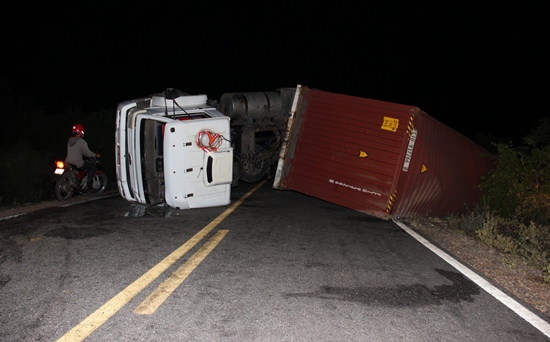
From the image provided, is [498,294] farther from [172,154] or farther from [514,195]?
[514,195]

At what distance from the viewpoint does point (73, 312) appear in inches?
154

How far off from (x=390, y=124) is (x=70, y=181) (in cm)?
653

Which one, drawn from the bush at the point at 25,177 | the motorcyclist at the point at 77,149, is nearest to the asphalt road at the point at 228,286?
the motorcyclist at the point at 77,149

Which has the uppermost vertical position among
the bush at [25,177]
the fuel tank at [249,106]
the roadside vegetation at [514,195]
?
the fuel tank at [249,106]

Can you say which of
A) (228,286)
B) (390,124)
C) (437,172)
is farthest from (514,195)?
(228,286)

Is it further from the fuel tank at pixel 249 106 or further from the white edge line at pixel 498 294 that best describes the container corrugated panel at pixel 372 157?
the white edge line at pixel 498 294

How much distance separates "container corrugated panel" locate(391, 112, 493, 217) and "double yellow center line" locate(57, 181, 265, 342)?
183 inches

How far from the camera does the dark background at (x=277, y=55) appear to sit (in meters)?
46.6

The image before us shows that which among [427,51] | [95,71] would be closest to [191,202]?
[95,71]

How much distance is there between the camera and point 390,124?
9.68 meters

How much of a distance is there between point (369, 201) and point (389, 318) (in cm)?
574

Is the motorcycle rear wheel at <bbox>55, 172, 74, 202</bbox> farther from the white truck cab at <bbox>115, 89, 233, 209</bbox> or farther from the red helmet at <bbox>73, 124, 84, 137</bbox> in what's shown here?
the white truck cab at <bbox>115, 89, 233, 209</bbox>

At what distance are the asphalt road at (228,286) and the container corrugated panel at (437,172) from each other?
7.68ft

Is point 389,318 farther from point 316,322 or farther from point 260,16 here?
point 260,16
